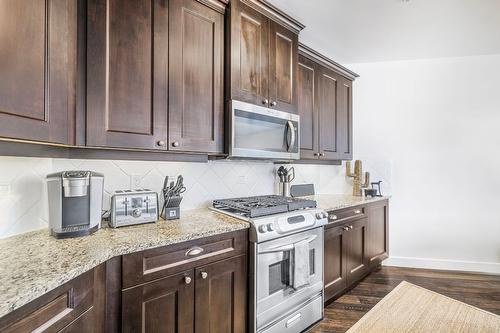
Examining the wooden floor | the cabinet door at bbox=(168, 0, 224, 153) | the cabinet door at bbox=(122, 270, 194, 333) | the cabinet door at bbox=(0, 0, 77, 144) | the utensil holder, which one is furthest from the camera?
the utensil holder

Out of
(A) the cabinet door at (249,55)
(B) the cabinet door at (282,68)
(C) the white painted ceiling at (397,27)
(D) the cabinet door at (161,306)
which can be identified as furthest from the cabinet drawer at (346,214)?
(C) the white painted ceiling at (397,27)

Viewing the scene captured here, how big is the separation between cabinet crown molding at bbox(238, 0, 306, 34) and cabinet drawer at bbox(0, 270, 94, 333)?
199 cm

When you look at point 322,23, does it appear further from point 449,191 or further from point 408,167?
point 449,191

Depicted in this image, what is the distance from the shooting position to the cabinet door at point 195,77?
1584 millimetres

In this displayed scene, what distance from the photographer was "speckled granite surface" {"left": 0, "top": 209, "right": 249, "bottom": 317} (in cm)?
75

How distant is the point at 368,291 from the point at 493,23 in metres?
2.97

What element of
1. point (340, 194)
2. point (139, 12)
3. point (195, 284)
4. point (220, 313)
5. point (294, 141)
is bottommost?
point (220, 313)

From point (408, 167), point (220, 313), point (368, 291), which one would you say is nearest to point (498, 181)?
point (408, 167)

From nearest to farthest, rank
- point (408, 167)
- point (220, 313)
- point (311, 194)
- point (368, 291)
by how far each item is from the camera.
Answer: point (220, 313), point (368, 291), point (311, 194), point (408, 167)

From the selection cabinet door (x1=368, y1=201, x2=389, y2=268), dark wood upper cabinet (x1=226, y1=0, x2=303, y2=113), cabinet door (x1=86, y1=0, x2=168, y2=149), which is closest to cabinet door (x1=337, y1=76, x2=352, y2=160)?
cabinet door (x1=368, y1=201, x2=389, y2=268)

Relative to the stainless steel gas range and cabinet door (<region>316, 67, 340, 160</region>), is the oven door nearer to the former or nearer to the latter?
the stainless steel gas range

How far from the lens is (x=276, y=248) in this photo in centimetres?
172

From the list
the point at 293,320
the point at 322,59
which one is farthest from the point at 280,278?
the point at 322,59

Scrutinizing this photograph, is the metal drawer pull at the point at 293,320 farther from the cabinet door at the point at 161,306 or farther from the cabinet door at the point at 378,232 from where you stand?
the cabinet door at the point at 378,232
